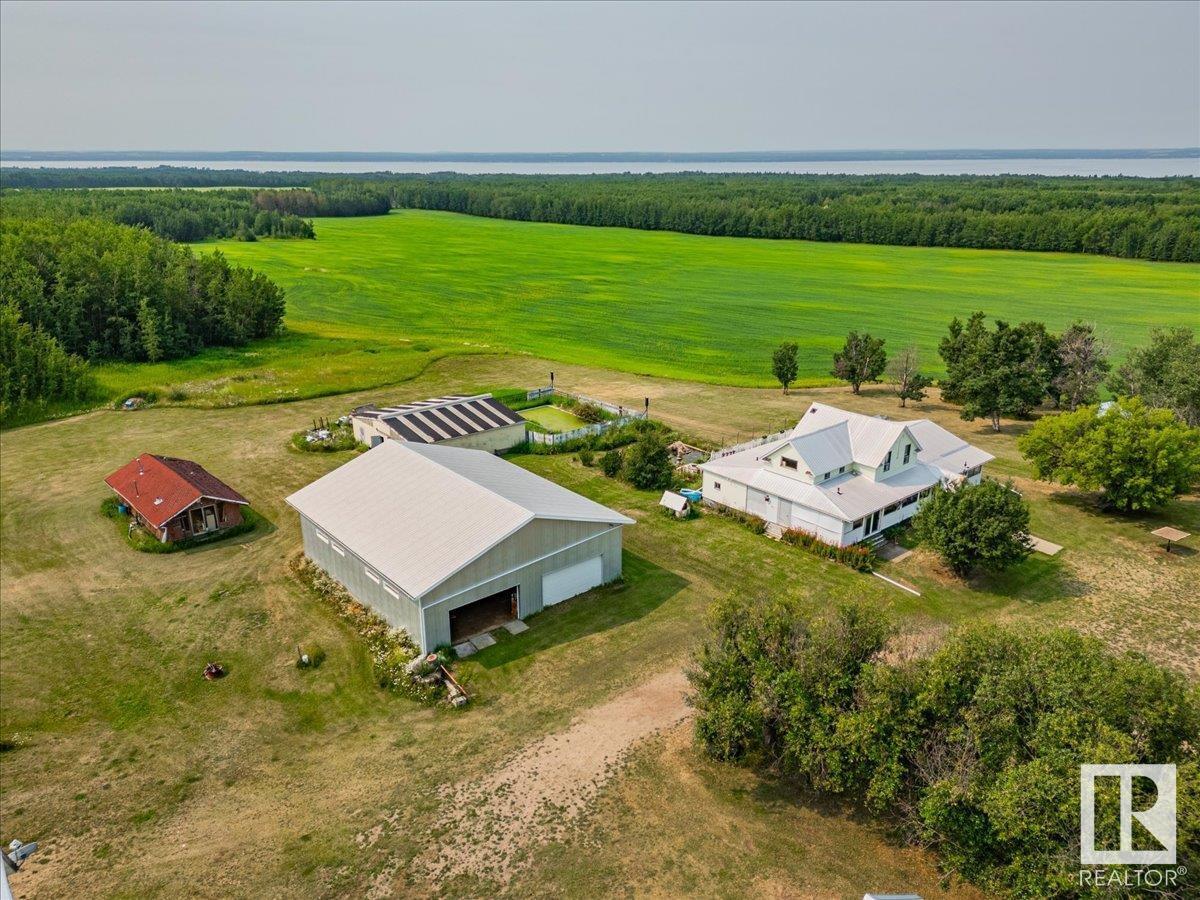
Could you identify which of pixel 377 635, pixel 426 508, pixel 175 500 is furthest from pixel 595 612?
pixel 175 500

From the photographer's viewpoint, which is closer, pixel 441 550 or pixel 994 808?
pixel 994 808

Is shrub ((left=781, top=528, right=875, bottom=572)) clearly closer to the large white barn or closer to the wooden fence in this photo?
the wooden fence

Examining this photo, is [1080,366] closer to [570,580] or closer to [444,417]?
[570,580]

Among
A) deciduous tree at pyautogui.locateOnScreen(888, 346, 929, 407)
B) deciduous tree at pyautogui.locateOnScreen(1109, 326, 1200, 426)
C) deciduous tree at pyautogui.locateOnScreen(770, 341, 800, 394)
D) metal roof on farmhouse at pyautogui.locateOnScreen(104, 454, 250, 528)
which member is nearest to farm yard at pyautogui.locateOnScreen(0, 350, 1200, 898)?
metal roof on farmhouse at pyautogui.locateOnScreen(104, 454, 250, 528)

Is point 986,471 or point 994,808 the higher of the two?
point 994,808

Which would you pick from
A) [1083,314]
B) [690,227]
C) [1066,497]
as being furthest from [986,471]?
[690,227]

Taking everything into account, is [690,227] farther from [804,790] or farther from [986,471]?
[804,790]
